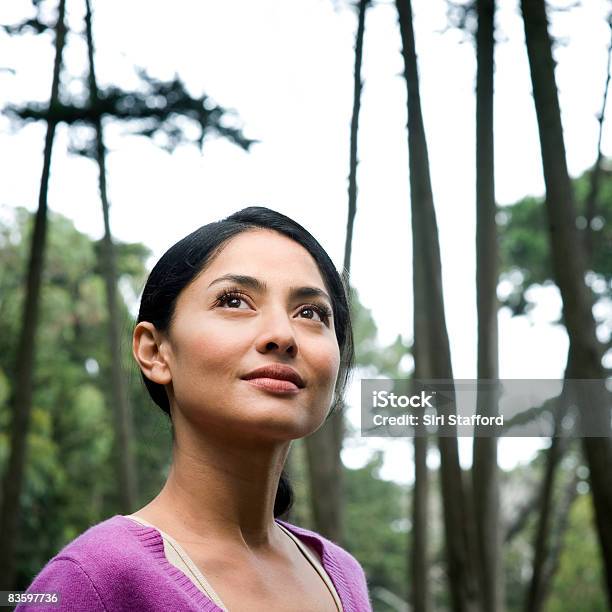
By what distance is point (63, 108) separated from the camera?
645cm

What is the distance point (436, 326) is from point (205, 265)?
3102 mm

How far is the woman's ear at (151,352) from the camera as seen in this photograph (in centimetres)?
142

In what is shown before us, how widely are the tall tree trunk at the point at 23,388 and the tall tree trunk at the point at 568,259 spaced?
3649 mm

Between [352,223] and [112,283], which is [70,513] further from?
[352,223]

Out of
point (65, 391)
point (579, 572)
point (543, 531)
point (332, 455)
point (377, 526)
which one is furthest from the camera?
point (377, 526)

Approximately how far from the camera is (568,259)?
3354mm

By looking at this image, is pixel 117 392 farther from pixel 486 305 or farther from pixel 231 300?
pixel 231 300

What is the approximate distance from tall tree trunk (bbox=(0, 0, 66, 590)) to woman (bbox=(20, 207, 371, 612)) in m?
4.88

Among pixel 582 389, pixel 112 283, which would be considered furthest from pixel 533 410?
pixel 112 283

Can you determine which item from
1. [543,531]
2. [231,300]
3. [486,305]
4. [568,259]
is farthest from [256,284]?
[543,531]

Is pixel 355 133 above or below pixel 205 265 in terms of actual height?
above

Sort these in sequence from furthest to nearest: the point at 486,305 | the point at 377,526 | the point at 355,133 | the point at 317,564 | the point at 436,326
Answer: the point at 377,526, the point at 355,133, the point at 486,305, the point at 436,326, the point at 317,564

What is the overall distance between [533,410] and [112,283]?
14.8 ft

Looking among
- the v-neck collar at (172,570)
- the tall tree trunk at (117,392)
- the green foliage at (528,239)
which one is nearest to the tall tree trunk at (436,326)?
the v-neck collar at (172,570)
